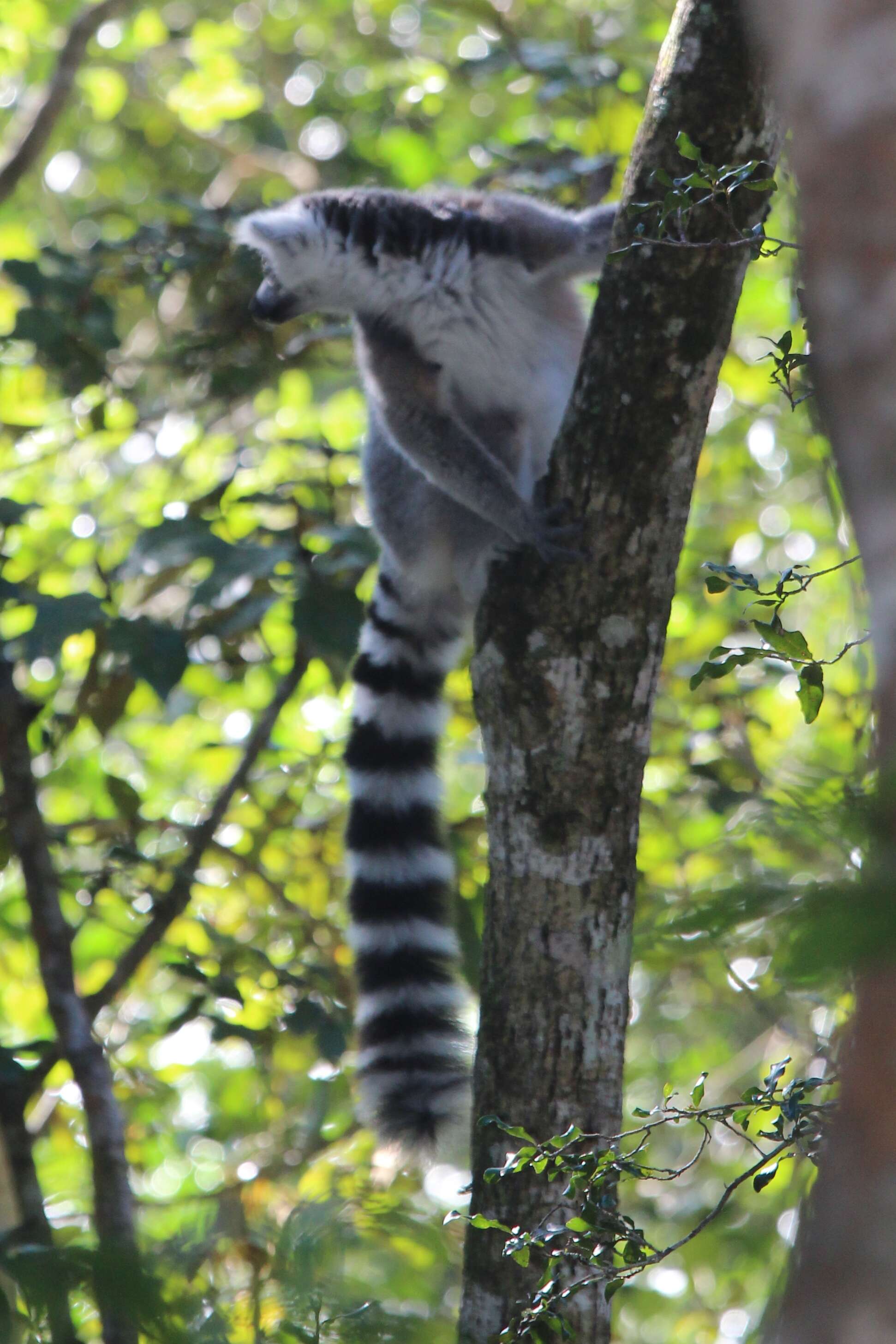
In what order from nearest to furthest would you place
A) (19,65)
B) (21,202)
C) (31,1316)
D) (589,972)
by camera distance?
(31,1316) → (589,972) → (19,65) → (21,202)

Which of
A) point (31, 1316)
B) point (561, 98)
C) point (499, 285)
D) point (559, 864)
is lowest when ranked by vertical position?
point (31, 1316)

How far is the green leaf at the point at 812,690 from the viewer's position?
160 centimetres

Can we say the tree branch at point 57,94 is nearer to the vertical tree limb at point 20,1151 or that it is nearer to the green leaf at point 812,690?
the vertical tree limb at point 20,1151

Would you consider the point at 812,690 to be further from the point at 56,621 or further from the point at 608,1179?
the point at 56,621

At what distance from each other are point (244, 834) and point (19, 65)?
4.70 metres

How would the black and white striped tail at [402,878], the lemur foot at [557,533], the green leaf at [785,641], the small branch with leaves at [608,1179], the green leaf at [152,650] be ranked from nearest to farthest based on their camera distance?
1. the small branch with leaves at [608,1179]
2. the green leaf at [785,641]
3. the lemur foot at [557,533]
4. the black and white striped tail at [402,878]
5. the green leaf at [152,650]

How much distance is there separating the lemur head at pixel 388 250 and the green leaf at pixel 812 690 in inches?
87.4

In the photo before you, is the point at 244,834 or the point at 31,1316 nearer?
the point at 31,1316

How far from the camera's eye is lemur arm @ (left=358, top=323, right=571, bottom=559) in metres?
3.26

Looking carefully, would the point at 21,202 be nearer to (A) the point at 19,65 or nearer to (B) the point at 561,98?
(A) the point at 19,65

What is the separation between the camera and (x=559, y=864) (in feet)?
7.15

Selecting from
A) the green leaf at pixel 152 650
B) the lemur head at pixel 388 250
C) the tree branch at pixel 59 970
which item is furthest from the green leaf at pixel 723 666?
the lemur head at pixel 388 250

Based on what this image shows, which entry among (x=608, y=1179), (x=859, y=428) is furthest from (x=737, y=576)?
(x=859, y=428)

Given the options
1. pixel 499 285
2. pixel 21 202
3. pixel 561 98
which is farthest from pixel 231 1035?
pixel 21 202
